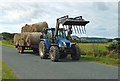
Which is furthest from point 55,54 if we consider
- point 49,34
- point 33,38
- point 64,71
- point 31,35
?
point 31,35

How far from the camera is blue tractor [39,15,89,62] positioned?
12.6 meters

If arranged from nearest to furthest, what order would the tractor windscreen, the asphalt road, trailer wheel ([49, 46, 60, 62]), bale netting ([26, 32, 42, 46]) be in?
1. the asphalt road
2. trailer wheel ([49, 46, 60, 62])
3. the tractor windscreen
4. bale netting ([26, 32, 42, 46])

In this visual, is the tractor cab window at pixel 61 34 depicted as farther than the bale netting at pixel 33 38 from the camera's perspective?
No

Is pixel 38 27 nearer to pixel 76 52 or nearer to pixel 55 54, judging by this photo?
pixel 76 52

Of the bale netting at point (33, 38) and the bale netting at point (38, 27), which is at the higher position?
the bale netting at point (38, 27)

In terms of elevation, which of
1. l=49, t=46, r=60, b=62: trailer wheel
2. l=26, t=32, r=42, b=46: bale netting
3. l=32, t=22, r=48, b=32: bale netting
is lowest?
l=49, t=46, r=60, b=62: trailer wheel

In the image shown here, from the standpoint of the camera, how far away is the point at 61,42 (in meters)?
13.1

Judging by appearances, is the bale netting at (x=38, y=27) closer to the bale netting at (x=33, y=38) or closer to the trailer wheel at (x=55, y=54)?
the bale netting at (x=33, y=38)

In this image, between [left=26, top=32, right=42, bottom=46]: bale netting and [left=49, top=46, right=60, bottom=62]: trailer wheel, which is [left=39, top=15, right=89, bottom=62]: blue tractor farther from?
[left=26, top=32, right=42, bottom=46]: bale netting

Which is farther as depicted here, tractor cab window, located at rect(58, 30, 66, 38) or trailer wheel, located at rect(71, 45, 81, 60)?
tractor cab window, located at rect(58, 30, 66, 38)

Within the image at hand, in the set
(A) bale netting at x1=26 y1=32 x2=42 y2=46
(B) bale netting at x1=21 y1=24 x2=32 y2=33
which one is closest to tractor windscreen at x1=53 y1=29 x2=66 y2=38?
(A) bale netting at x1=26 y1=32 x2=42 y2=46

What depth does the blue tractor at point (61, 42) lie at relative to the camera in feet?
41.3

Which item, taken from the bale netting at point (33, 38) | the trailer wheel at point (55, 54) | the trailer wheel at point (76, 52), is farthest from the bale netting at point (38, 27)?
the trailer wheel at point (55, 54)

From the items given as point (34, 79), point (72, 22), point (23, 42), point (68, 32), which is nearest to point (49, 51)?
point (68, 32)
